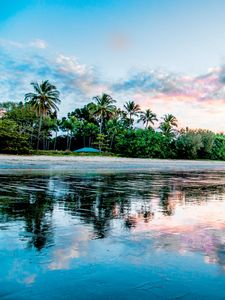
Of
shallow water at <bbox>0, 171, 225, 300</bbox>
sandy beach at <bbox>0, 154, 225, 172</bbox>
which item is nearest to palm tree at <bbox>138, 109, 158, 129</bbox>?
sandy beach at <bbox>0, 154, 225, 172</bbox>

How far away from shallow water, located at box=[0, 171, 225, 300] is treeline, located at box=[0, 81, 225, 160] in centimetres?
4667

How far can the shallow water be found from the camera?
149 inches

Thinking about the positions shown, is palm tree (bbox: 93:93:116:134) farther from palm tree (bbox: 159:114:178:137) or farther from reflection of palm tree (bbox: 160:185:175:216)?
reflection of palm tree (bbox: 160:185:175:216)

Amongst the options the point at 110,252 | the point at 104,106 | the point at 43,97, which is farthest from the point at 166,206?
the point at 104,106

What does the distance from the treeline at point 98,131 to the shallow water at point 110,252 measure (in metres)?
46.7

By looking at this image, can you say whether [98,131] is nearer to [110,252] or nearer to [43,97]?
[43,97]

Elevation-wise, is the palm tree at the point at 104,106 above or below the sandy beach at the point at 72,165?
above

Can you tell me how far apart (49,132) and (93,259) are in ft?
284

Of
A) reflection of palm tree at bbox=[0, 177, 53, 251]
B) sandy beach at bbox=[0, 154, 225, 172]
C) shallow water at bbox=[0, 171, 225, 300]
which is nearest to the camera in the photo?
shallow water at bbox=[0, 171, 225, 300]

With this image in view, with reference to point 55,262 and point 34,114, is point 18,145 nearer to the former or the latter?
point 34,114

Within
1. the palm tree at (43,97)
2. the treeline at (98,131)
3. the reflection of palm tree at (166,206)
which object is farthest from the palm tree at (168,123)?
the reflection of palm tree at (166,206)

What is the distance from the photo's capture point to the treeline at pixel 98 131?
66125 millimetres

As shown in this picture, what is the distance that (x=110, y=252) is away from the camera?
205 inches

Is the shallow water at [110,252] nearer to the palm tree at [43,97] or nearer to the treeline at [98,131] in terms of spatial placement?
the treeline at [98,131]
